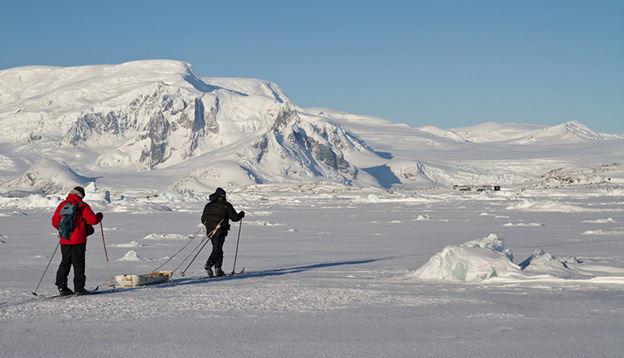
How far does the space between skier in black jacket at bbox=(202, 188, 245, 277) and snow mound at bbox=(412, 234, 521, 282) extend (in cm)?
299

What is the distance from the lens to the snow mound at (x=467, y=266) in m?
9.20

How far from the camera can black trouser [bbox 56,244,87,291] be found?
8141mm

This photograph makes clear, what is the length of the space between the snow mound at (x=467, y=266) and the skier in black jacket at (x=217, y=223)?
2987 millimetres

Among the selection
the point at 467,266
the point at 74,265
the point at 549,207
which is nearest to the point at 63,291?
the point at 74,265

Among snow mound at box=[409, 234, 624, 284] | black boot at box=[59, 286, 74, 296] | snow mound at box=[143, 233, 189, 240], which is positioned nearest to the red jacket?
black boot at box=[59, 286, 74, 296]

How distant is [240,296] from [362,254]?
687 cm

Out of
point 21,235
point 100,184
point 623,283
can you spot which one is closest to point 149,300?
point 623,283

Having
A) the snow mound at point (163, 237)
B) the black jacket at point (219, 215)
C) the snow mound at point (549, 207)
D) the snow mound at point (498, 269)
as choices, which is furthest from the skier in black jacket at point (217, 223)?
the snow mound at point (549, 207)

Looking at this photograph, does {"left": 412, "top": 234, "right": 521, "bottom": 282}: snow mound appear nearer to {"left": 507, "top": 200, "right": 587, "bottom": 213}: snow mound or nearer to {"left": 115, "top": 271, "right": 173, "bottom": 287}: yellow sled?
{"left": 115, "top": 271, "right": 173, "bottom": 287}: yellow sled

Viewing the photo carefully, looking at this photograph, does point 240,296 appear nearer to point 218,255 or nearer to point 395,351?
point 218,255

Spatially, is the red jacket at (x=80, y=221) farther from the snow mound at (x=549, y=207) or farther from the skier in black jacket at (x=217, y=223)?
the snow mound at (x=549, y=207)

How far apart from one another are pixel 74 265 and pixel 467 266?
5.26m

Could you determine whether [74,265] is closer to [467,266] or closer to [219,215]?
[219,215]

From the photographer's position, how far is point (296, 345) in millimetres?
5473
